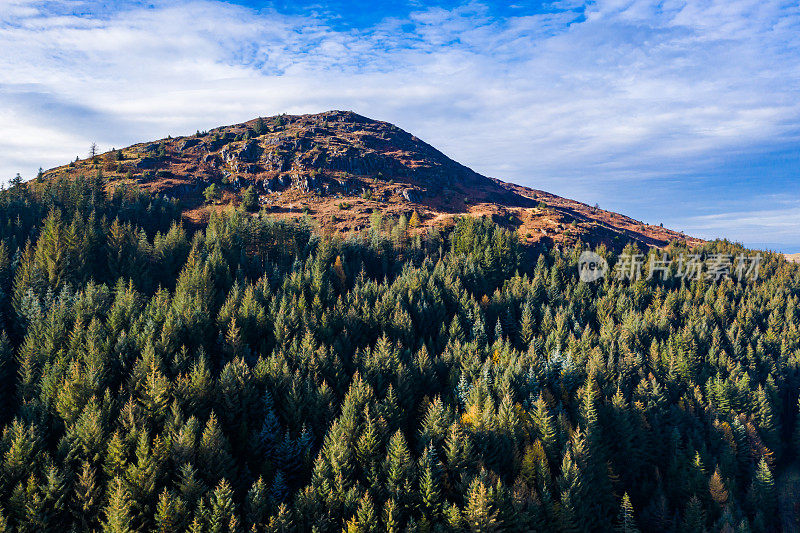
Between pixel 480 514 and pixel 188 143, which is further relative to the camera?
pixel 188 143

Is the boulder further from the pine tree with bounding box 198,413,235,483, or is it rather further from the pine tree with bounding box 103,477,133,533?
the pine tree with bounding box 103,477,133,533

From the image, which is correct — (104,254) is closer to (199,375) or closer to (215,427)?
(199,375)

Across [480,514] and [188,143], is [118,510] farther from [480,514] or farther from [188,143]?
[188,143]

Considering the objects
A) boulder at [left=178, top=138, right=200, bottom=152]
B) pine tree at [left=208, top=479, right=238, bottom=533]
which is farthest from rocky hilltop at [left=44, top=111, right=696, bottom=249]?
pine tree at [left=208, top=479, right=238, bottom=533]

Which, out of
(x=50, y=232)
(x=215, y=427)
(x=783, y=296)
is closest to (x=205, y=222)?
(x=50, y=232)

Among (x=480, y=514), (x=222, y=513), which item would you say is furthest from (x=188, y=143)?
(x=480, y=514)

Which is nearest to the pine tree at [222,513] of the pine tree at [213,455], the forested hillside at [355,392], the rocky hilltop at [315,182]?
the forested hillside at [355,392]
